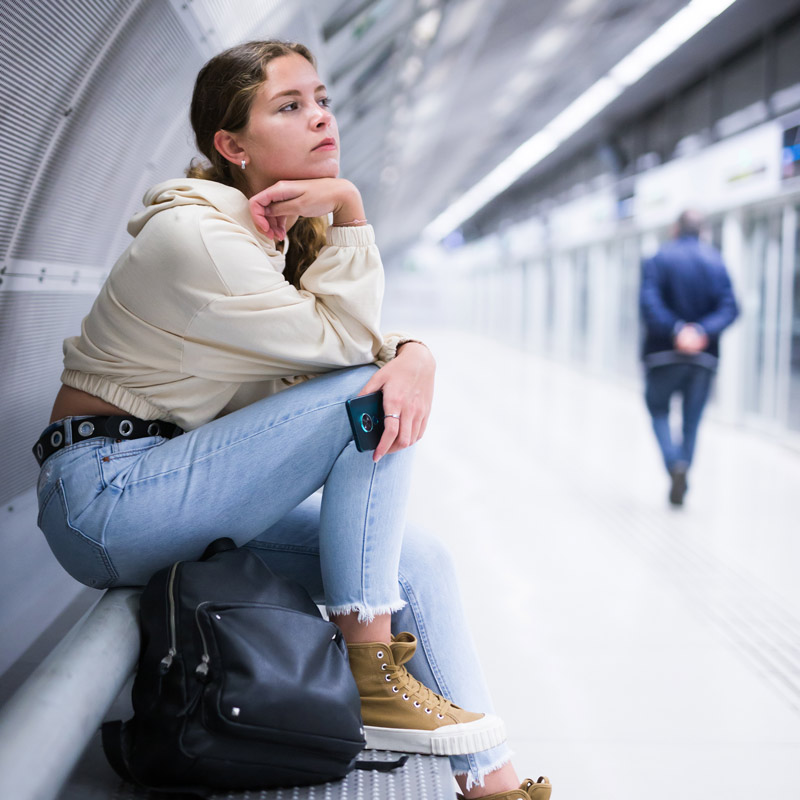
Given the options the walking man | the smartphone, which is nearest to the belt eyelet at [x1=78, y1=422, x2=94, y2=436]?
the smartphone

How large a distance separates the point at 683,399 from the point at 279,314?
383cm

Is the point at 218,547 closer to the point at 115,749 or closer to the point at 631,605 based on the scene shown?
the point at 115,749

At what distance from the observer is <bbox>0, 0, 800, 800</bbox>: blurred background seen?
6.52ft

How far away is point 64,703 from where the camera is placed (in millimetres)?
989

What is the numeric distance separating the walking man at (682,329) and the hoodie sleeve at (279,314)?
349 centimetres

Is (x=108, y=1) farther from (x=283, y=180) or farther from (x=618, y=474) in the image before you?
(x=618, y=474)

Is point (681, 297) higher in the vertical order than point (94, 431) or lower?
higher

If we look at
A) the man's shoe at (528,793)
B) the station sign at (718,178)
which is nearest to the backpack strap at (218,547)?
the man's shoe at (528,793)

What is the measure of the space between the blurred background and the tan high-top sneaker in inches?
26.3

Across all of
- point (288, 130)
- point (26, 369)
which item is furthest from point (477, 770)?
point (26, 369)

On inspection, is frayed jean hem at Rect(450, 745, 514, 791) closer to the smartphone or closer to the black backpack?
the black backpack

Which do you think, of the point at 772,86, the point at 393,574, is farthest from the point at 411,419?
the point at 772,86

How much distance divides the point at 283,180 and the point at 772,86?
24.2 feet

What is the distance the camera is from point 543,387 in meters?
11.1
